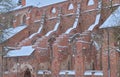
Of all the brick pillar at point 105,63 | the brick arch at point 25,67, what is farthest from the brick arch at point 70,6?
the brick pillar at point 105,63

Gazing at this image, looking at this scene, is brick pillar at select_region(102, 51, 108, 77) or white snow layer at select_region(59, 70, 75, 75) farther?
A: white snow layer at select_region(59, 70, 75, 75)

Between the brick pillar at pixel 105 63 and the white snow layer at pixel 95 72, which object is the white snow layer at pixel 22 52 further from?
the brick pillar at pixel 105 63

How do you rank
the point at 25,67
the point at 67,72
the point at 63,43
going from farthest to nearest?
the point at 25,67 → the point at 63,43 → the point at 67,72

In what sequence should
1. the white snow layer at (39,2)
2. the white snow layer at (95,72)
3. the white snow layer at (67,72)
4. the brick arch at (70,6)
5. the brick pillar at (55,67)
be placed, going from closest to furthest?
the white snow layer at (95,72), the white snow layer at (67,72), the brick pillar at (55,67), the brick arch at (70,6), the white snow layer at (39,2)

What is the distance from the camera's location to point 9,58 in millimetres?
42906

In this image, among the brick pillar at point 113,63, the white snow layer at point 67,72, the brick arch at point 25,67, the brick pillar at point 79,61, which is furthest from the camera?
the brick arch at point 25,67

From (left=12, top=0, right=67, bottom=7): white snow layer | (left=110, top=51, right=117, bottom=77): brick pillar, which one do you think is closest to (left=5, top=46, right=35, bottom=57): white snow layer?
(left=12, top=0, right=67, bottom=7): white snow layer

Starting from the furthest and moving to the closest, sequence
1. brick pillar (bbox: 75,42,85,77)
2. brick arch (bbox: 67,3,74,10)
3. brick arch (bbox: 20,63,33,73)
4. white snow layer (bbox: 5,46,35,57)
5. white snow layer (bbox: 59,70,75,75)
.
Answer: brick arch (bbox: 67,3,74,10), white snow layer (bbox: 5,46,35,57), brick arch (bbox: 20,63,33,73), white snow layer (bbox: 59,70,75,75), brick pillar (bbox: 75,42,85,77)

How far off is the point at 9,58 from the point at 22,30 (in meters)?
5.69

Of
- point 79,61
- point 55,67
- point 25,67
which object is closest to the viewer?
point 79,61

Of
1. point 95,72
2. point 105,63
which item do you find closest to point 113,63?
point 105,63

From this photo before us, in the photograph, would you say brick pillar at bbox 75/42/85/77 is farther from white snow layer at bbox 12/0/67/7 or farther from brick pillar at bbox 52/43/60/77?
white snow layer at bbox 12/0/67/7

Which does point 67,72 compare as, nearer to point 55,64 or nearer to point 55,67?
point 55,67

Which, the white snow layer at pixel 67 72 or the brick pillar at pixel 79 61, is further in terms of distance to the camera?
the white snow layer at pixel 67 72
